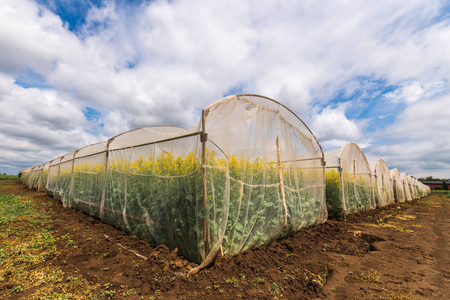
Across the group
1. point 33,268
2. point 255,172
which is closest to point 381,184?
point 255,172

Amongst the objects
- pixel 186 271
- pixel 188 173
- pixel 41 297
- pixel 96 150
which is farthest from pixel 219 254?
pixel 96 150

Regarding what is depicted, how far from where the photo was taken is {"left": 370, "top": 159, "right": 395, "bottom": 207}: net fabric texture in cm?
1130

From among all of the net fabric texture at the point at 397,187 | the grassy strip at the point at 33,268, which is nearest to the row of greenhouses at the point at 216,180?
the grassy strip at the point at 33,268

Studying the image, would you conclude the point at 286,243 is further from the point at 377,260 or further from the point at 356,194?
the point at 356,194

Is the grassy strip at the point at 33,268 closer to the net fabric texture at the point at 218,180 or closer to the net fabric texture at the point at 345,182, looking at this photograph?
the net fabric texture at the point at 218,180

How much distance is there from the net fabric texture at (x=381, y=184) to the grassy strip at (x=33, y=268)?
12.7 meters

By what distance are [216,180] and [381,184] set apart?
496 inches

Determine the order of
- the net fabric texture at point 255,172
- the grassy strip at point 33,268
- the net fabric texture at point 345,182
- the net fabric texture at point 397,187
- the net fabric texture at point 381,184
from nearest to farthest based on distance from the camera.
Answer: the grassy strip at point 33,268, the net fabric texture at point 255,172, the net fabric texture at point 345,182, the net fabric texture at point 381,184, the net fabric texture at point 397,187

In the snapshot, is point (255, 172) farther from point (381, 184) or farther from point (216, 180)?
point (381, 184)

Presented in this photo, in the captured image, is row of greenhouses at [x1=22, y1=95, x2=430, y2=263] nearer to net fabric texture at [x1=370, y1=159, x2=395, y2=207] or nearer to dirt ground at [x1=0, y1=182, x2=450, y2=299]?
dirt ground at [x1=0, y1=182, x2=450, y2=299]

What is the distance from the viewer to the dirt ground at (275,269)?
8.95 feet

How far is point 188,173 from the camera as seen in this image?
3488 mm

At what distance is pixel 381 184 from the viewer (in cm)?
1211

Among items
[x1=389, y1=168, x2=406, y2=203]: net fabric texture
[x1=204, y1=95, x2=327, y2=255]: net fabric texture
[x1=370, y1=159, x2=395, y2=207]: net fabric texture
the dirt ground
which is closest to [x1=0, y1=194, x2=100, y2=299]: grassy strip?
the dirt ground
